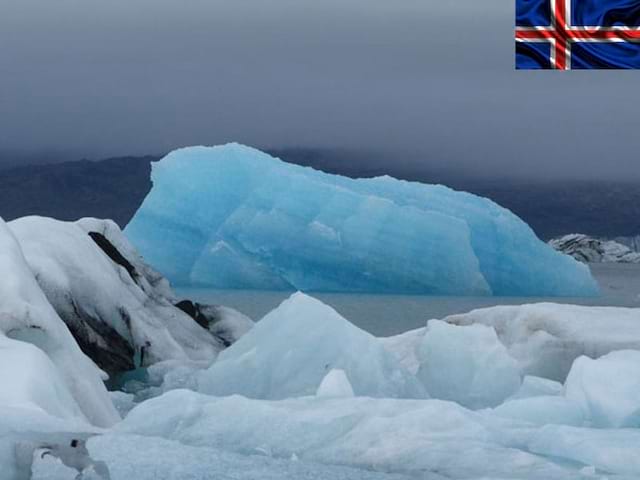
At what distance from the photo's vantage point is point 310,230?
98.7 ft

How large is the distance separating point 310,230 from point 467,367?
19.8m

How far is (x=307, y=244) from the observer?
100ft

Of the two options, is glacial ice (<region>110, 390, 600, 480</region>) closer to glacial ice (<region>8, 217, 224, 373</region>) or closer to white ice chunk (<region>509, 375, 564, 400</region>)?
white ice chunk (<region>509, 375, 564, 400</region>)

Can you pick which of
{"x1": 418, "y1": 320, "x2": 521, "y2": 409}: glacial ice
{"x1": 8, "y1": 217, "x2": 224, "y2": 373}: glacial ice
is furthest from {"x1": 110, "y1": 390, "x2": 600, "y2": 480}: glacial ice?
{"x1": 8, "y1": 217, "x2": 224, "y2": 373}: glacial ice

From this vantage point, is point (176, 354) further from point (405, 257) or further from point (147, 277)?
point (405, 257)

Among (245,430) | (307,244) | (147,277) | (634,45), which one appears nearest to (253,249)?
(307,244)

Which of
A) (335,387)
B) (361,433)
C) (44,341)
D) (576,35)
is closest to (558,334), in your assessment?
(576,35)

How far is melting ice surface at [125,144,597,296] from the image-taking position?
29.9 m

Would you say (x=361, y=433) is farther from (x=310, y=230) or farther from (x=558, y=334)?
(x=310, y=230)

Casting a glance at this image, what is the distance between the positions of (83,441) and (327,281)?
87.4 ft

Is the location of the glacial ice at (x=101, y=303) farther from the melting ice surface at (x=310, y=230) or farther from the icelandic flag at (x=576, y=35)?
the melting ice surface at (x=310, y=230)

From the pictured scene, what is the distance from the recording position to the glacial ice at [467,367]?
10.2 meters

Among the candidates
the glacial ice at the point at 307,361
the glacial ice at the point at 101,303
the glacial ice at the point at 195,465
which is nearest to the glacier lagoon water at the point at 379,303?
the glacial ice at the point at 101,303

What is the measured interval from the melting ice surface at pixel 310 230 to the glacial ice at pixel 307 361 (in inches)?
781
